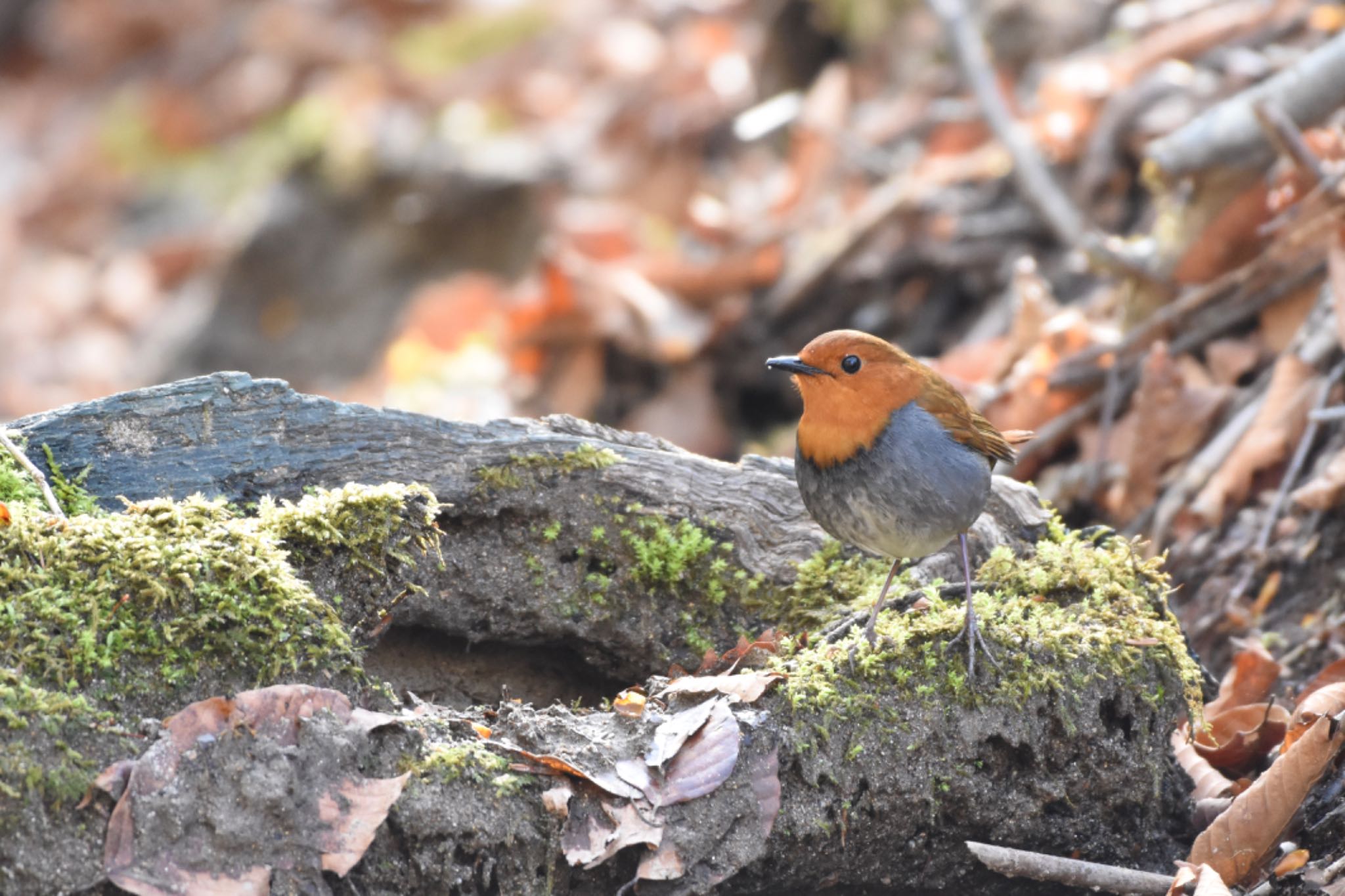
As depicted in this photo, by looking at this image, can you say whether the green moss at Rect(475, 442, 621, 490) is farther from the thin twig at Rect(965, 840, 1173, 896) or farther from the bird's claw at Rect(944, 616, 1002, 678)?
the thin twig at Rect(965, 840, 1173, 896)

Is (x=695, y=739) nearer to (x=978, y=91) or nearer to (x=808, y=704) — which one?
(x=808, y=704)

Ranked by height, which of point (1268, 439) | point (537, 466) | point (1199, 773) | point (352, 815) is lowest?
point (1199, 773)

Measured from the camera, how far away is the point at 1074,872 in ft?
8.94

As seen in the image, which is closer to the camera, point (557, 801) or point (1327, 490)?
point (557, 801)

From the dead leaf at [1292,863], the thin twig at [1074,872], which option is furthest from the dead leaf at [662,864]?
the dead leaf at [1292,863]

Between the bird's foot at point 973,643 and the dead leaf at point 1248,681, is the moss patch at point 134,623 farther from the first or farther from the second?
the dead leaf at point 1248,681

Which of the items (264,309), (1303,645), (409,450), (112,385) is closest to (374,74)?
(264,309)

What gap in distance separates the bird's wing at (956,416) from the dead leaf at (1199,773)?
857mm

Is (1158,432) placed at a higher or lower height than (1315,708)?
higher

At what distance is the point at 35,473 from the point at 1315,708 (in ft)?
9.96

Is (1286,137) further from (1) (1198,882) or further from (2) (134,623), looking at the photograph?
(2) (134,623)

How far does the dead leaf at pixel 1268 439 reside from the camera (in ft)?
14.3

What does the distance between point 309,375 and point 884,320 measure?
15.9 feet

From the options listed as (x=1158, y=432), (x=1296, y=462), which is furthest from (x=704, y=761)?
(x=1158, y=432)
